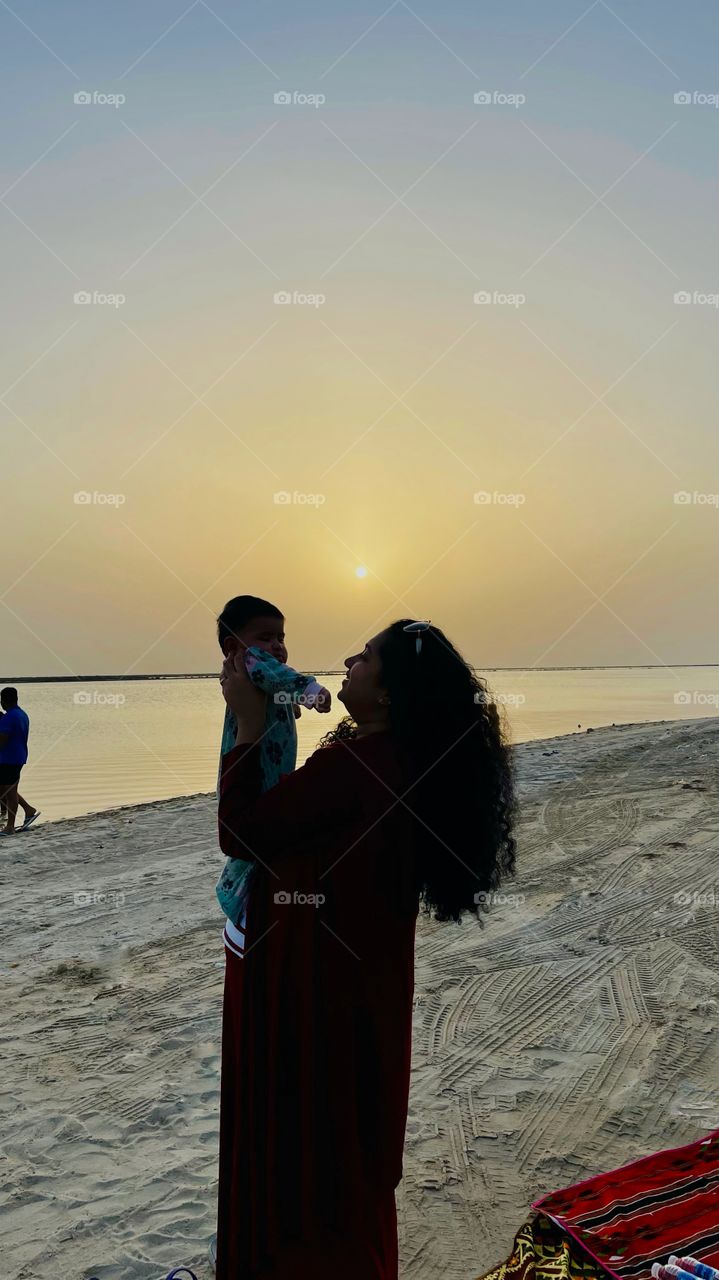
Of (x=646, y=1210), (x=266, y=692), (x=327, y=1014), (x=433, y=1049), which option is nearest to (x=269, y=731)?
(x=266, y=692)

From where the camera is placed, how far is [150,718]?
3569 cm

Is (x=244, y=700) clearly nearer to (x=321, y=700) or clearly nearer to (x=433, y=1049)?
(x=321, y=700)

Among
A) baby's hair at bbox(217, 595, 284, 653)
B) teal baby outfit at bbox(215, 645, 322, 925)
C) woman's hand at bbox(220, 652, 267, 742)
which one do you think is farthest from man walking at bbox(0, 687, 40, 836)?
woman's hand at bbox(220, 652, 267, 742)

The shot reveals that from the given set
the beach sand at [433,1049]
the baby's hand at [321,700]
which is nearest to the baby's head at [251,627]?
the baby's hand at [321,700]

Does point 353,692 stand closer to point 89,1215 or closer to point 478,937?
point 89,1215

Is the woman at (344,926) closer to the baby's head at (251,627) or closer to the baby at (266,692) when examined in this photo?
the baby at (266,692)

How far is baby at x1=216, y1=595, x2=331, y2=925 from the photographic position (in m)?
2.22

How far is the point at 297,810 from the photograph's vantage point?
2098 mm

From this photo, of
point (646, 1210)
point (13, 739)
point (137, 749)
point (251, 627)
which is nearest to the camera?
point (251, 627)

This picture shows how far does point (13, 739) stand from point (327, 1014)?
9608 mm

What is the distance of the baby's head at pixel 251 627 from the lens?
2676 millimetres

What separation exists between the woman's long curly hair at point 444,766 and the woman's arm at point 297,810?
16 centimetres

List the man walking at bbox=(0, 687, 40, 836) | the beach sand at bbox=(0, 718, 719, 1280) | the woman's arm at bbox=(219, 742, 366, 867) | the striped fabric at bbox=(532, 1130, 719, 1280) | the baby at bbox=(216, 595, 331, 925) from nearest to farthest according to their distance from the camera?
the woman's arm at bbox=(219, 742, 366, 867)
the baby at bbox=(216, 595, 331, 925)
the striped fabric at bbox=(532, 1130, 719, 1280)
the beach sand at bbox=(0, 718, 719, 1280)
the man walking at bbox=(0, 687, 40, 836)

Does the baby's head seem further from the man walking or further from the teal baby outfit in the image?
the man walking
